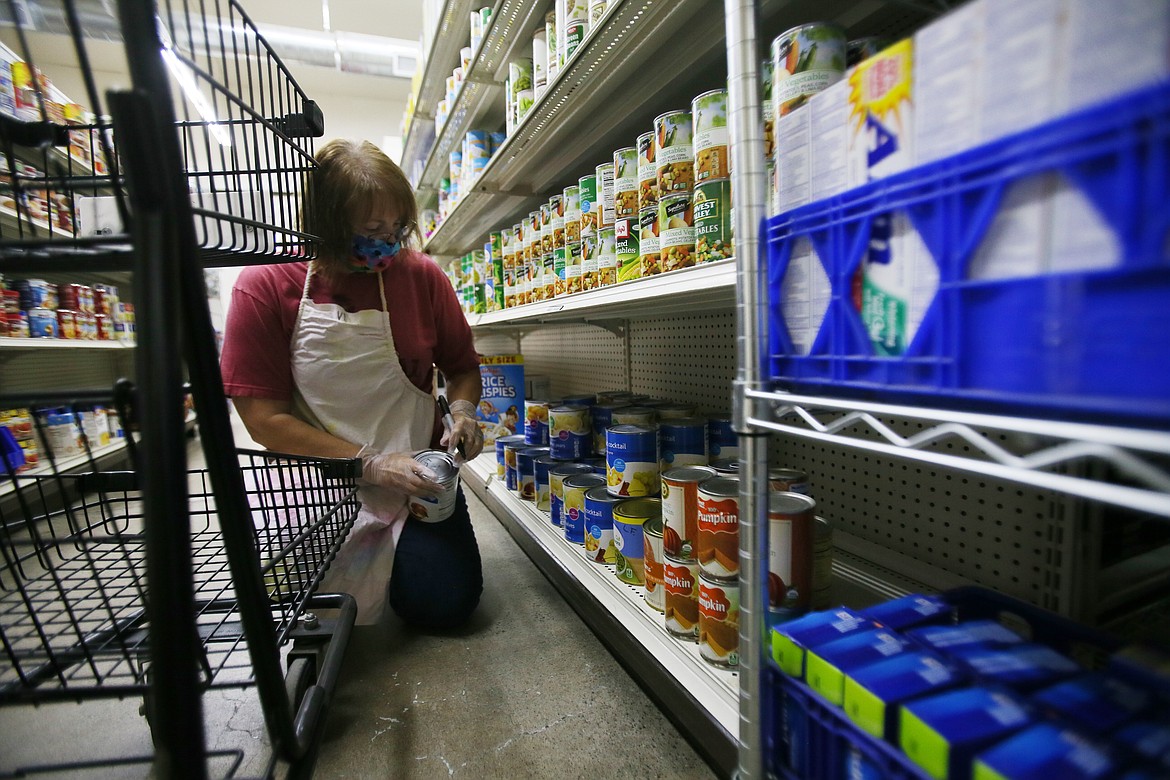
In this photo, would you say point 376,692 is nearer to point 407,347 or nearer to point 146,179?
point 407,347

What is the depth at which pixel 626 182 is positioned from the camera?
1.26m

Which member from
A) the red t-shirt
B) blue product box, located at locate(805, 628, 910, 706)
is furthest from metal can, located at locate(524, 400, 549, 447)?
blue product box, located at locate(805, 628, 910, 706)

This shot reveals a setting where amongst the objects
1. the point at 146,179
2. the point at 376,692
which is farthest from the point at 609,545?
the point at 146,179

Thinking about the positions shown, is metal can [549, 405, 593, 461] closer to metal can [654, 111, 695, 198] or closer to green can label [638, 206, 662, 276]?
green can label [638, 206, 662, 276]

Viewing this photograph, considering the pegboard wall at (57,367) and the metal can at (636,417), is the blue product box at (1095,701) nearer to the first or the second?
the metal can at (636,417)

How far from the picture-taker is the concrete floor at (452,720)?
1015 millimetres

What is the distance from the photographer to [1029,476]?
1.27 feet

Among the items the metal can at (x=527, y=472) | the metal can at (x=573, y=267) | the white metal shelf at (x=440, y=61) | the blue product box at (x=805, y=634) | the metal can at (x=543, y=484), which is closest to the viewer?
the blue product box at (x=805, y=634)

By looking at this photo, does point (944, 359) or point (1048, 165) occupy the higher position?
point (1048, 165)

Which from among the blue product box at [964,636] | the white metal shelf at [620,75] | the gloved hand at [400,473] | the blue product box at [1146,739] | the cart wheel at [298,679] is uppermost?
the white metal shelf at [620,75]

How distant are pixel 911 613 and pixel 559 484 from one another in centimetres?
114

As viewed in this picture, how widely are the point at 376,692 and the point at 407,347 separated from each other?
91 centimetres

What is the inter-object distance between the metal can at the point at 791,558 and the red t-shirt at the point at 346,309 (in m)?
1.16

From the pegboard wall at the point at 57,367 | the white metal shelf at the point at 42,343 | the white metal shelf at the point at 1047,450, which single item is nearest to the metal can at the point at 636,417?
the white metal shelf at the point at 1047,450
